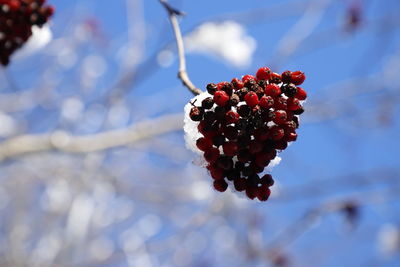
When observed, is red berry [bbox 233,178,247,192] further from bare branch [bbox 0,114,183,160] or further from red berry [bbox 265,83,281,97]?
bare branch [bbox 0,114,183,160]

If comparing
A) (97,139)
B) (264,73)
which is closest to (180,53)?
(264,73)

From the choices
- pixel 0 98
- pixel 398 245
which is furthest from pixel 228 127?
pixel 398 245

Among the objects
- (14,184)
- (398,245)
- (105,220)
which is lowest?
(14,184)

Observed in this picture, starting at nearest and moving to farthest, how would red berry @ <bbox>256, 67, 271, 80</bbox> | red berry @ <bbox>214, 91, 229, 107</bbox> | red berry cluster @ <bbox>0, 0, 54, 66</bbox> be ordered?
red berry @ <bbox>214, 91, 229, 107</bbox> < red berry @ <bbox>256, 67, 271, 80</bbox> < red berry cluster @ <bbox>0, 0, 54, 66</bbox>

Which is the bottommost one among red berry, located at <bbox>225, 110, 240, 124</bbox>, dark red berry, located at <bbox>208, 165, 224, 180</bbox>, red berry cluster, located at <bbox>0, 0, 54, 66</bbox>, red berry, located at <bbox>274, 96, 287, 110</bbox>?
red berry cluster, located at <bbox>0, 0, 54, 66</bbox>

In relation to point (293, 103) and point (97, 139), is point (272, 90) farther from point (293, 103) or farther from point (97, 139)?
point (97, 139)

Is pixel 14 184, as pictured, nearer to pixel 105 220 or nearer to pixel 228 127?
pixel 105 220

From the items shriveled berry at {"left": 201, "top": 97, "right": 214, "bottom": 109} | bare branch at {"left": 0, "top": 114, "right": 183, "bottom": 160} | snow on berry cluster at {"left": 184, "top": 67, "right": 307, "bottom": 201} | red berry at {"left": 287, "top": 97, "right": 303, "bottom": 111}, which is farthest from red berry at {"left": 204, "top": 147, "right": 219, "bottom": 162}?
bare branch at {"left": 0, "top": 114, "right": 183, "bottom": 160}
